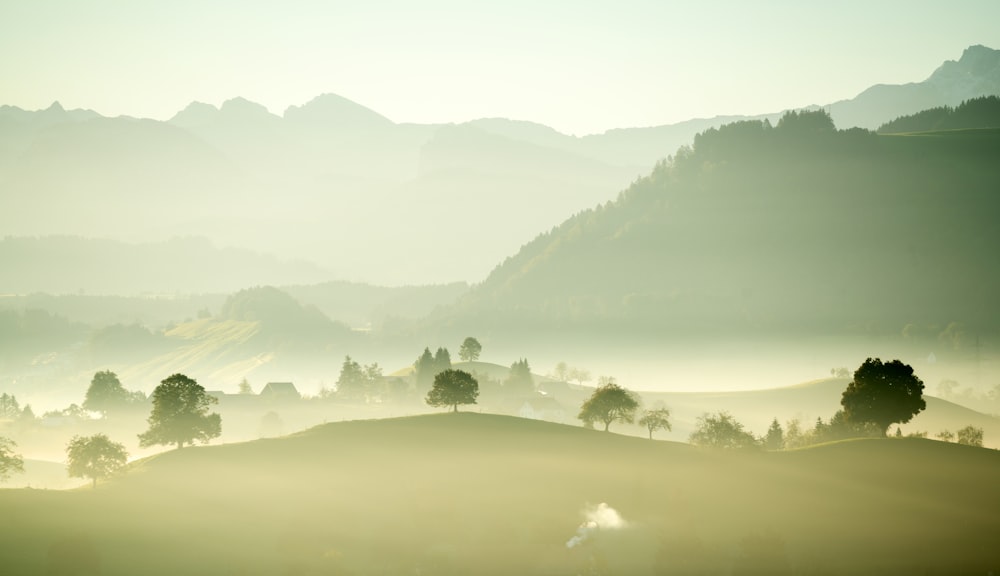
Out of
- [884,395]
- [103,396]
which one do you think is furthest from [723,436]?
[103,396]

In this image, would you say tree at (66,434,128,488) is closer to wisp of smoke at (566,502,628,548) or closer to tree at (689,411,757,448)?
wisp of smoke at (566,502,628,548)

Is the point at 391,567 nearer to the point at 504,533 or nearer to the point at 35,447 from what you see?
the point at 504,533

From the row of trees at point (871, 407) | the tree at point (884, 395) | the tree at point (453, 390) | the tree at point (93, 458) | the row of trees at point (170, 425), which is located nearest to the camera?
the tree at point (93, 458)

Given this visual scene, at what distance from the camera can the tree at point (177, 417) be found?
106 m

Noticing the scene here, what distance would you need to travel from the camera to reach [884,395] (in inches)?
4375

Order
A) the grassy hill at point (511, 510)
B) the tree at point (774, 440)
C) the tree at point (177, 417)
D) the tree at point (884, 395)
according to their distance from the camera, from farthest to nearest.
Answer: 1. the tree at point (774, 440)
2. the tree at point (884, 395)
3. the tree at point (177, 417)
4. the grassy hill at point (511, 510)

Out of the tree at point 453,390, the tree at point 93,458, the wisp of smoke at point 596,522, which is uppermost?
the tree at point 453,390

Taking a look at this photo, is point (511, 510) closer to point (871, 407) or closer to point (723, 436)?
point (723, 436)

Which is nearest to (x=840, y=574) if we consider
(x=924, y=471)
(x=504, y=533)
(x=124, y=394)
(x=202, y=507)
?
(x=504, y=533)

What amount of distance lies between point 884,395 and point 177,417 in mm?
88666

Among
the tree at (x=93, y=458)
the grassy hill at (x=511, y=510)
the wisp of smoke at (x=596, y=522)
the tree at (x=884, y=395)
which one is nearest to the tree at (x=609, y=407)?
the grassy hill at (x=511, y=510)

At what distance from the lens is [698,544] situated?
73875 millimetres

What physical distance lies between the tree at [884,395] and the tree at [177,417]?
82937 mm

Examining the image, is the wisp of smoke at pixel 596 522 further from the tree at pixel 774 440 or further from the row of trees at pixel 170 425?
the tree at pixel 774 440
